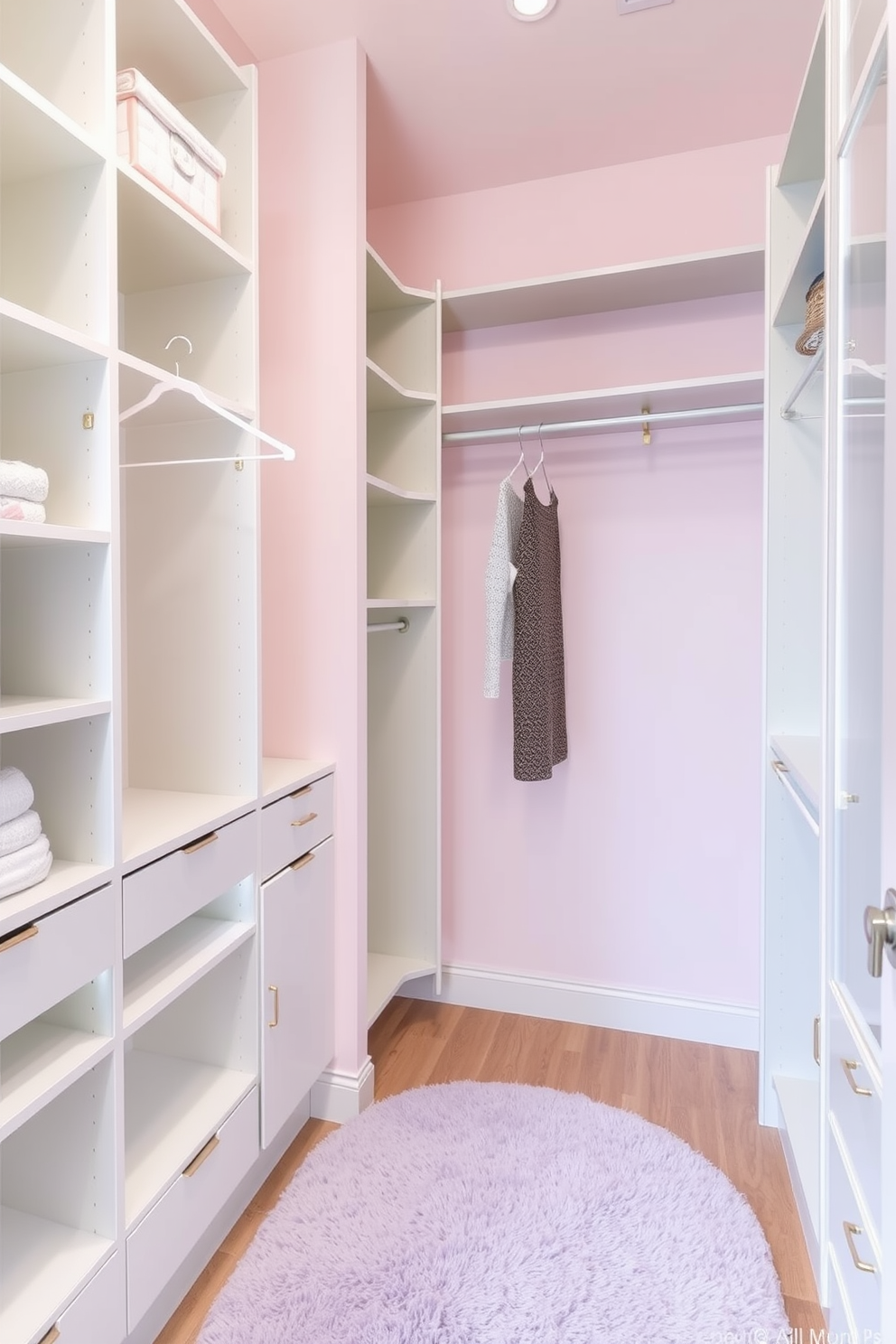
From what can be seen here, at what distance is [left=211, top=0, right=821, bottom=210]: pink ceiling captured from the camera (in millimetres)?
1755

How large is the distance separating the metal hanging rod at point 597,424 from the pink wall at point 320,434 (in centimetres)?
55

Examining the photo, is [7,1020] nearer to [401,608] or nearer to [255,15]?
[401,608]

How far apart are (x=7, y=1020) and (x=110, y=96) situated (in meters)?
1.38

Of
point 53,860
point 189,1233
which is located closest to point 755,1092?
point 189,1233

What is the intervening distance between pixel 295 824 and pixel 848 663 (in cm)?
121

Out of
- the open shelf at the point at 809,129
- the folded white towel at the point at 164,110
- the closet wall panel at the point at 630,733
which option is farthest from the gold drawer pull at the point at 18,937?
the open shelf at the point at 809,129

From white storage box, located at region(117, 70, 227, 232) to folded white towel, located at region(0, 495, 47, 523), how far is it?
2.24 ft

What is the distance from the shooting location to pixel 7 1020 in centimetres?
97

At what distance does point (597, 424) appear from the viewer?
2.18m

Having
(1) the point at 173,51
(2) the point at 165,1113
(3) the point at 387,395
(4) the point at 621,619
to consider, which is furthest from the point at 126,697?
(4) the point at 621,619

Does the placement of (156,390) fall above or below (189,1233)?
above

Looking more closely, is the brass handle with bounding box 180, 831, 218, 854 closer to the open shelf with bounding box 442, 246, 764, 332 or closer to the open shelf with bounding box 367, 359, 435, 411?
the open shelf with bounding box 367, 359, 435, 411

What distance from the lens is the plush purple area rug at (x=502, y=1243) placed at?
131 centimetres

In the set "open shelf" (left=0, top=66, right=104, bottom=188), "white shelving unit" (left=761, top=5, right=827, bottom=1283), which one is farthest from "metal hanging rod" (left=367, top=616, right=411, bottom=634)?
"open shelf" (left=0, top=66, right=104, bottom=188)
